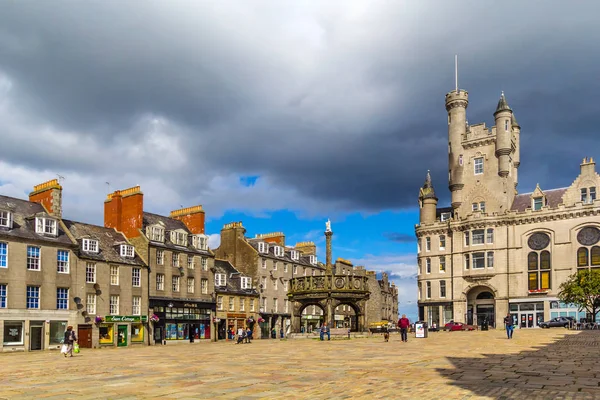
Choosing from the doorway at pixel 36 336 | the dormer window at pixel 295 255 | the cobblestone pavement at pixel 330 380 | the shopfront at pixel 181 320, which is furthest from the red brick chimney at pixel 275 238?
the cobblestone pavement at pixel 330 380

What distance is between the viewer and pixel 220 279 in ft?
221

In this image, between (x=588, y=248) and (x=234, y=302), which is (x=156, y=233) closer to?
(x=234, y=302)

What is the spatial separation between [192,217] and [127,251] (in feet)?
49.3

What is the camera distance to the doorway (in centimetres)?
4547

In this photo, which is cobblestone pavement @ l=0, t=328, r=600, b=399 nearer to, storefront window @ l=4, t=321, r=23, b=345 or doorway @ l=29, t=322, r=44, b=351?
storefront window @ l=4, t=321, r=23, b=345

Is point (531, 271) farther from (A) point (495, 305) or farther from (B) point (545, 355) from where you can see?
(B) point (545, 355)

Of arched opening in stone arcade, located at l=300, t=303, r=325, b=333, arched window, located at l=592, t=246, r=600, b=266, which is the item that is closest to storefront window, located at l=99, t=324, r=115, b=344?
arched opening in stone arcade, located at l=300, t=303, r=325, b=333

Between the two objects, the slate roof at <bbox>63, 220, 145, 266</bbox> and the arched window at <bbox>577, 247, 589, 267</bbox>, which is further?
the arched window at <bbox>577, 247, 589, 267</bbox>

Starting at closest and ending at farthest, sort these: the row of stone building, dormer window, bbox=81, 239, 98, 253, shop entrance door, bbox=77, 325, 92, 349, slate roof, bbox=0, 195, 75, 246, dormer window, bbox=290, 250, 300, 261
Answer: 1. slate roof, bbox=0, 195, 75, 246
2. the row of stone building
3. shop entrance door, bbox=77, 325, 92, 349
4. dormer window, bbox=81, 239, 98, 253
5. dormer window, bbox=290, 250, 300, 261

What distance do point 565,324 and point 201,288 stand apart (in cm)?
3926

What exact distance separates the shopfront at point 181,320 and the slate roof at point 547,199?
43.7 metres

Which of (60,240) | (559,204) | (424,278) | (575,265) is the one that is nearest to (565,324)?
(575,265)

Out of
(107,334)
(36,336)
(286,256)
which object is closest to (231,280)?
(286,256)

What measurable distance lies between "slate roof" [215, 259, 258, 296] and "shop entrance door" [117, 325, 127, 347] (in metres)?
14.3
